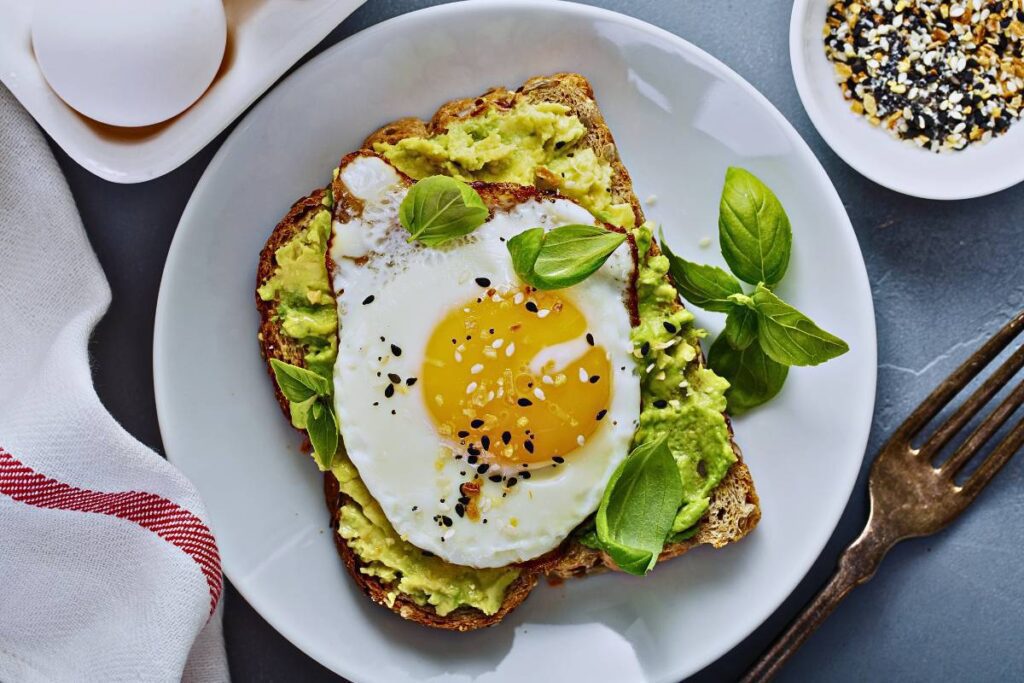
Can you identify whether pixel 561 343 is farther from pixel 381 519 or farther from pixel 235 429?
pixel 235 429

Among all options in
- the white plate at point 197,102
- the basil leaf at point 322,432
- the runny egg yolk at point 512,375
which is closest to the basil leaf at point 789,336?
the runny egg yolk at point 512,375

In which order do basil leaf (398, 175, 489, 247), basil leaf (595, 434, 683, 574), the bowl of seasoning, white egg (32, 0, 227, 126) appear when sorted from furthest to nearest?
the bowl of seasoning < basil leaf (595, 434, 683, 574) < basil leaf (398, 175, 489, 247) < white egg (32, 0, 227, 126)

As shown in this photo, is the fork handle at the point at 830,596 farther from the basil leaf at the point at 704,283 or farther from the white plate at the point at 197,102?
the white plate at the point at 197,102

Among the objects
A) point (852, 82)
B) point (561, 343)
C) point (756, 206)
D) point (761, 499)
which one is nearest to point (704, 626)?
point (761, 499)

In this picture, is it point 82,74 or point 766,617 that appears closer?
point 82,74

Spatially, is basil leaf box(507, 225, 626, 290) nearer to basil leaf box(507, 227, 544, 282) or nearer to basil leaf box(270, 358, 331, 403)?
basil leaf box(507, 227, 544, 282)

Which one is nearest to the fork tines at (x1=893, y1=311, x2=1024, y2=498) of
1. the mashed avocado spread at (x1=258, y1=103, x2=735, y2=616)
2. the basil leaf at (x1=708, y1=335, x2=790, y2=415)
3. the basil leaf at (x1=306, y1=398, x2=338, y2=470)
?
the basil leaf at (x1=708, y1=335, x2=790, y2=415)

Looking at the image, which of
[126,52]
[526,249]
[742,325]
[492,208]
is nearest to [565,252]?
[526,249]
